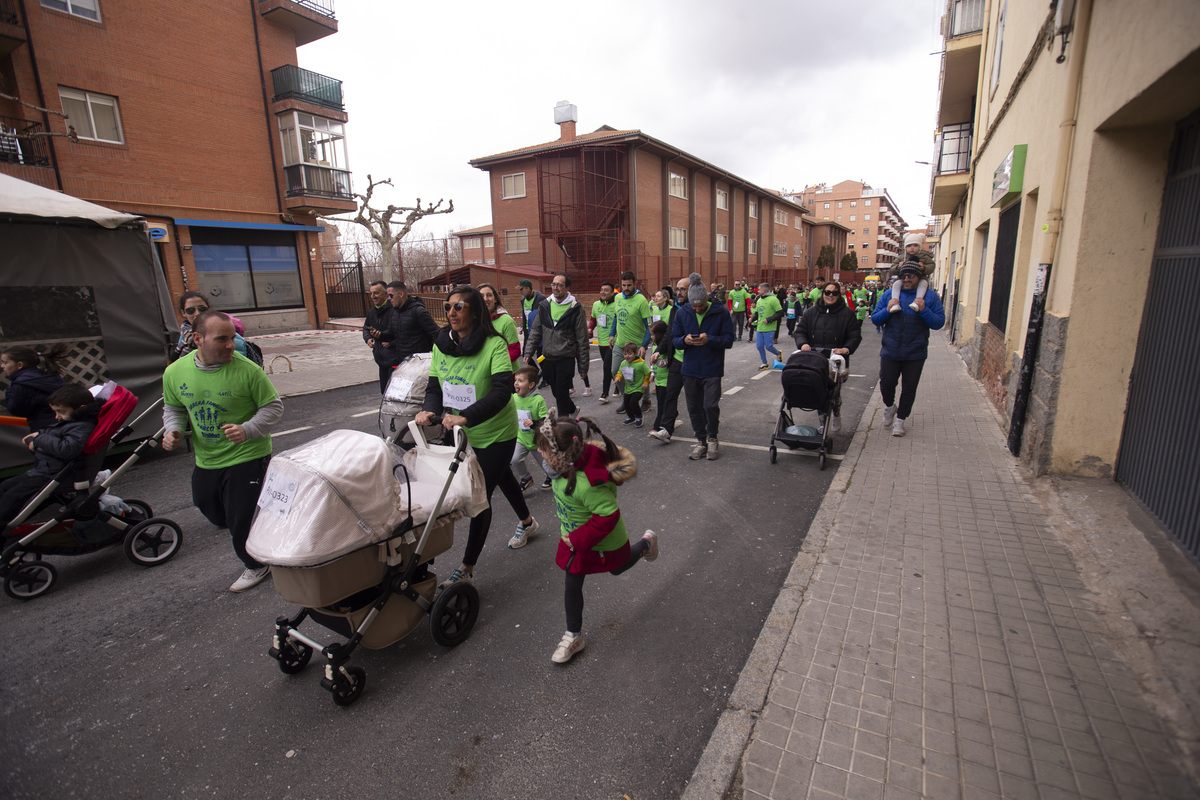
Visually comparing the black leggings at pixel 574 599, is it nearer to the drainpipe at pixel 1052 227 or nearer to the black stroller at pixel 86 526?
the black stroller at pixel 86 526

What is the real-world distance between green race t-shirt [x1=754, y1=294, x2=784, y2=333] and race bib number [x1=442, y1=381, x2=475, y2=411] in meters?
9.11

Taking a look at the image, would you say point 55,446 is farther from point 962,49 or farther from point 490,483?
point 962,49

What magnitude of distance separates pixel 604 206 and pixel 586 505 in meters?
27.1

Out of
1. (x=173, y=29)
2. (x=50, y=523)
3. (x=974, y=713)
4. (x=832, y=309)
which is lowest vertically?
(x=974, y=713)

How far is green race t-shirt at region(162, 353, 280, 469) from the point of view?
138 inches

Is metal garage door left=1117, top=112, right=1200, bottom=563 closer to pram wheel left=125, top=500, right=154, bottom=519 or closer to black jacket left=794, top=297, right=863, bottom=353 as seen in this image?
black jacket left=794, top=297, right=863, bottom=353

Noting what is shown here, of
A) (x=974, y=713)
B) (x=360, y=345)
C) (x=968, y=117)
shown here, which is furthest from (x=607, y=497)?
(x=968, y=117)

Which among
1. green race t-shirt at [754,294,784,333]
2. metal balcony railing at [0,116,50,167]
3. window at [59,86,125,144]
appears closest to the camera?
green race t-shirt at [754,294,784,333]

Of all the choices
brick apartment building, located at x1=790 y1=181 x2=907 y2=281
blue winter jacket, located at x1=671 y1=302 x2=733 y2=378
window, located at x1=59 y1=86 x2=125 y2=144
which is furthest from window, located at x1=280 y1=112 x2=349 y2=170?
brick apartment building, located at x1=790 y1=181 x2=907 y2=281

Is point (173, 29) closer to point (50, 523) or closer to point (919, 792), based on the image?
point (50, 523)

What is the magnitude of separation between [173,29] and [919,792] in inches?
1019

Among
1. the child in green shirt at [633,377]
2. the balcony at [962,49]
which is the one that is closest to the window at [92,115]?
the child in green shirt at [633,377]

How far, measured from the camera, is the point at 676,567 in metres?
4.07

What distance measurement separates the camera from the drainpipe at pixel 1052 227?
4844mm
